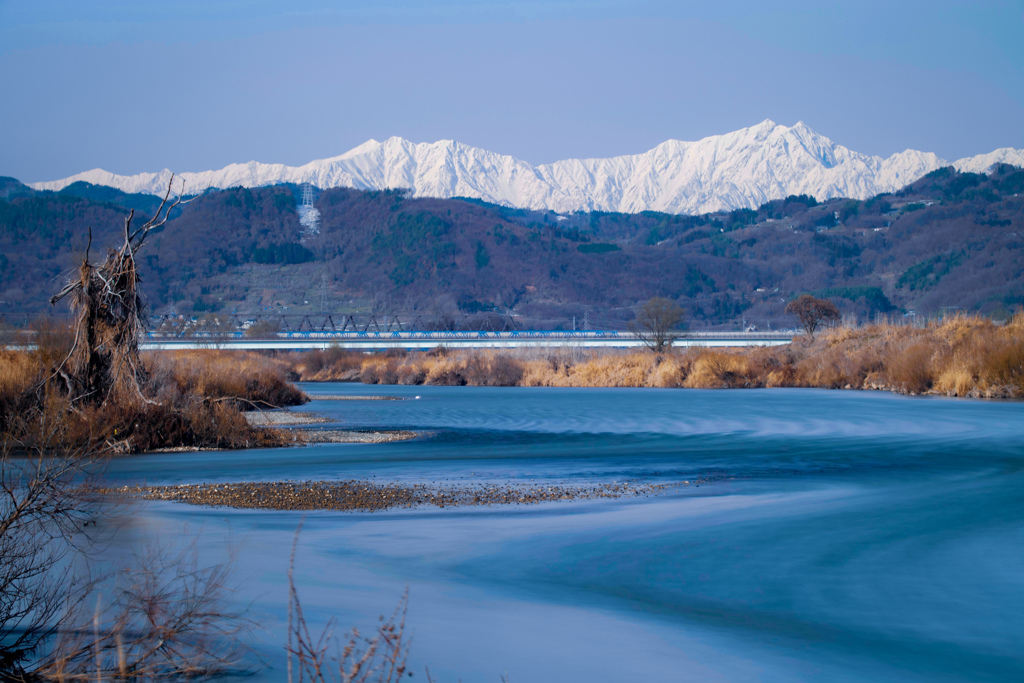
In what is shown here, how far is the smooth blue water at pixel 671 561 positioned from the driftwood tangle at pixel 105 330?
176cm

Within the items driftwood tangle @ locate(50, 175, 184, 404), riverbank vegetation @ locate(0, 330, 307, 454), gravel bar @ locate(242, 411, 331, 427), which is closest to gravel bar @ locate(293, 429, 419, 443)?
riverbank vegetation @ locate(0, 330, 307, 454)

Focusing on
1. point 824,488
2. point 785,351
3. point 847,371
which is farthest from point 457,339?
point 824,488

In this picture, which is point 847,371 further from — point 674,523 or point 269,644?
point 269,644

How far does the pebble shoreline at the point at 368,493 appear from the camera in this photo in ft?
41.6

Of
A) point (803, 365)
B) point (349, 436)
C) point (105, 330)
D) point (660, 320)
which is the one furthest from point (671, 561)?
point (660, 320)

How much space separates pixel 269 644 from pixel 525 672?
1938mm

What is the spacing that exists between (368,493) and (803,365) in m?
37.1

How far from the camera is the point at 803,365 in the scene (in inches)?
1837

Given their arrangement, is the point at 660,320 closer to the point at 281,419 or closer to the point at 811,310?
the point at 811,310

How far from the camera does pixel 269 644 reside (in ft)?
22.5

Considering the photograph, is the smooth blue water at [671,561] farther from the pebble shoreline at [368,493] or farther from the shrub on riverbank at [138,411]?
the shrub on riverbank at [138,411]

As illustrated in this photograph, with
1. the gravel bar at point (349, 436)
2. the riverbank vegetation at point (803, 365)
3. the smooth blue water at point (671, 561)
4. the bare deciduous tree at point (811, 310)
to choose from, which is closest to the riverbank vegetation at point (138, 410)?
the gravel bar at point (349, 436)

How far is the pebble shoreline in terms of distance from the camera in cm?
1268

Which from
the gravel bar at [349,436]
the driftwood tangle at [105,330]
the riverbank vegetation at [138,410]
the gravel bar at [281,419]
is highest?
the driftwood tangle at [105,330]
